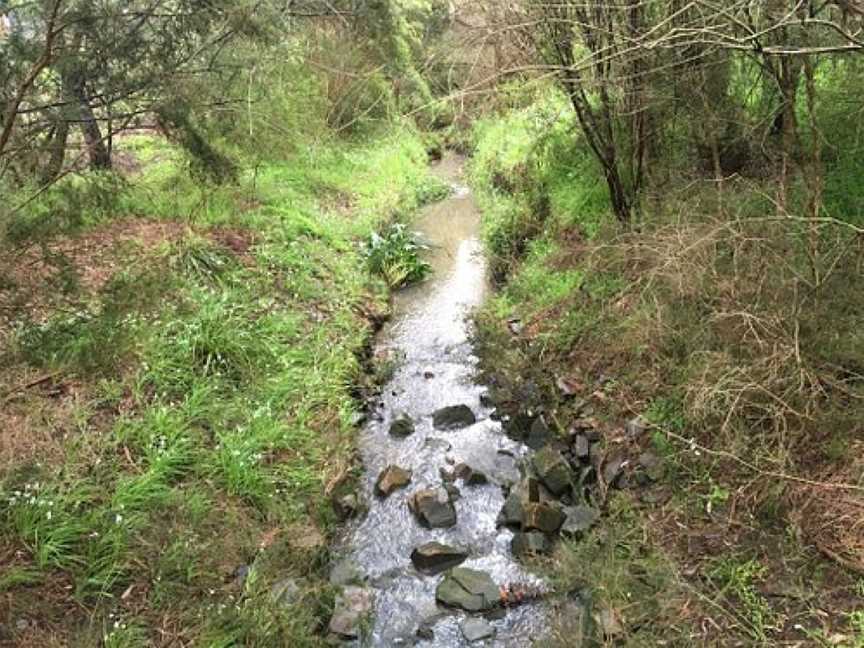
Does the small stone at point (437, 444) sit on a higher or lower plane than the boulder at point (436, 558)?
lower

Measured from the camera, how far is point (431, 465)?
A: 6.54 metres

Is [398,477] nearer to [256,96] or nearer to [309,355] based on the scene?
[309,355]

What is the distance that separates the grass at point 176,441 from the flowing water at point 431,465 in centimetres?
38

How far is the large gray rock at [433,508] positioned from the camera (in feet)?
18.9

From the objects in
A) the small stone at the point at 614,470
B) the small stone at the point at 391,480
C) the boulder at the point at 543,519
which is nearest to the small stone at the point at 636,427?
the small stone at the point at 614,470

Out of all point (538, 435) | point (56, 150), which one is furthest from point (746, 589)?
point (56, 150)

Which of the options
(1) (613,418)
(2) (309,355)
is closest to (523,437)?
(1) (613,418)

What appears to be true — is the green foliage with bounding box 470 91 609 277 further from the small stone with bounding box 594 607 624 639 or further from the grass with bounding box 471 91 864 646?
the small stone with bounding box 594 607 624 639

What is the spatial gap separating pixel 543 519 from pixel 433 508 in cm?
91

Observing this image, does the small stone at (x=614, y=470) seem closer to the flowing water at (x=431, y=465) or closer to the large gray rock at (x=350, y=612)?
the flowing water at (x=431, y=465)

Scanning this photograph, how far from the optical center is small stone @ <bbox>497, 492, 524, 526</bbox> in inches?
223

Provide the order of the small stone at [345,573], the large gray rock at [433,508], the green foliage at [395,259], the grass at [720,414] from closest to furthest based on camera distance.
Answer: the grass at [720,414] → the small stone at [345,573] → the large gray rock at [433,508] → the green foliage at [395,259]

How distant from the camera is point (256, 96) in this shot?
934cm

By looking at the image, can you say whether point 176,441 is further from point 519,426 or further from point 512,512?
point 519,426
